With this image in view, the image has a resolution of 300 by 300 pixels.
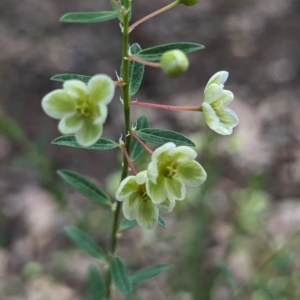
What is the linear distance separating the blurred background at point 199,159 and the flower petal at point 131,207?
1.23 meters

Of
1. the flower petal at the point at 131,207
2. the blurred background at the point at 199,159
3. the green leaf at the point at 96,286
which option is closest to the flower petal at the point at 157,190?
the flower petal at the point at 131,207

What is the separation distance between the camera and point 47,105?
1548 mm

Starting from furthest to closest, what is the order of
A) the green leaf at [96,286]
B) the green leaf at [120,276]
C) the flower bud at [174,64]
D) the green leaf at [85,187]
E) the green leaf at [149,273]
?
the green leaf at [96,286], the green leaf at [149,273], the green leaf at [85,187], the green leaf at [120,276], the flower bud at [174,64]

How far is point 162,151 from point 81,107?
0.31 m

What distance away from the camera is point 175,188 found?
1708mm

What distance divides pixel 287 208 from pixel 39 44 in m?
3.55

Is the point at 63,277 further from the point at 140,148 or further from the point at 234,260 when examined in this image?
the point at 140,148

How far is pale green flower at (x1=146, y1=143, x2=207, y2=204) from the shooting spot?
5.31ft

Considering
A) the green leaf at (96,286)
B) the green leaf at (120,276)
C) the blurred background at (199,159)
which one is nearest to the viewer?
the green leaf at (120,276)

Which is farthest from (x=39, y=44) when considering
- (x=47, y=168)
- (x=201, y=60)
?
(x=47, y=168)

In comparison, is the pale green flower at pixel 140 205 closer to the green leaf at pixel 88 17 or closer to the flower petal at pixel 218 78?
the flower petal at pixel 218 78

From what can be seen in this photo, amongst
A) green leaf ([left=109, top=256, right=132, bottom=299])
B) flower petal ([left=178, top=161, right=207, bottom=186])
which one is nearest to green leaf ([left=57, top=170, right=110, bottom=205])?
green leaf ([left=109, top=256, right=132, bottom=299])

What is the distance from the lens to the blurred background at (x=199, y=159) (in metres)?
3.43

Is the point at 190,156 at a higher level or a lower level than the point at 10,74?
higher
